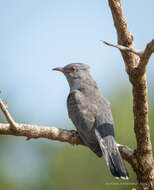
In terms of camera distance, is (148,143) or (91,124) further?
(91,124)

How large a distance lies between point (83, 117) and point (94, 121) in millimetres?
213

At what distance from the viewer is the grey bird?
699 centimetres

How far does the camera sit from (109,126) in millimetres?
7582

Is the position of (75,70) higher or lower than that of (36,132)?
higher

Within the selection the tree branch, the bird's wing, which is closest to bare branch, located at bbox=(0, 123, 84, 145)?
the tree branch

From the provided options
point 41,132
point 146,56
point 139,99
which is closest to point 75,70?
point 41,132

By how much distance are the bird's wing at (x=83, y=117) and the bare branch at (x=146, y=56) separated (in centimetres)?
172

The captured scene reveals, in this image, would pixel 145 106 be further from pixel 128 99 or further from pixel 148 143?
pixel 128 99

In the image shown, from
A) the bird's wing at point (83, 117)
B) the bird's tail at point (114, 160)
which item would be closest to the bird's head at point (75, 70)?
the bird's wing at point (83, 117)

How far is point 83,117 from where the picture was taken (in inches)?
302

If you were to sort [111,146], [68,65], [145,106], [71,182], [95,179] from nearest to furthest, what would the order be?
[145,106] → [111,146] → [68,65] → [95,179] → [71,182]

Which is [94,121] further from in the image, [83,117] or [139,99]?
[139,99]

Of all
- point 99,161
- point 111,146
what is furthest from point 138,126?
point 99,161

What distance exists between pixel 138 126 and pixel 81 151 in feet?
27.8
